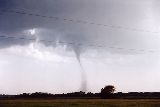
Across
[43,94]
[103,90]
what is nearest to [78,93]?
[43,94]

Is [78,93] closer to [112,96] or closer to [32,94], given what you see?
[32,94]

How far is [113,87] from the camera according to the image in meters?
110

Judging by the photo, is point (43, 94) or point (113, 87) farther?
point (43, 94)

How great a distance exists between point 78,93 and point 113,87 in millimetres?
40055

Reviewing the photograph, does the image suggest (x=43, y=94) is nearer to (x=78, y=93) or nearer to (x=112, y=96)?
(x=78, y=93)

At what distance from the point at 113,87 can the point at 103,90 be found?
4.31 meters

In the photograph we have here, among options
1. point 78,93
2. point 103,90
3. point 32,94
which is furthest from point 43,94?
point 103,90

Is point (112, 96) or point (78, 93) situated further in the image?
point (78, 93)

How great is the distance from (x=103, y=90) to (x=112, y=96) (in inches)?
176

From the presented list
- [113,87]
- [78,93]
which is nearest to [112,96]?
[113,87]

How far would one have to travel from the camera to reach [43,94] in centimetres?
14300

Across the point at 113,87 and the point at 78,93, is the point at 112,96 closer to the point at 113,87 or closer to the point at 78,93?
the point at 113,87

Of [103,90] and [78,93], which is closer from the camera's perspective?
[103,90]

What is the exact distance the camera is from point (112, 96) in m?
109
